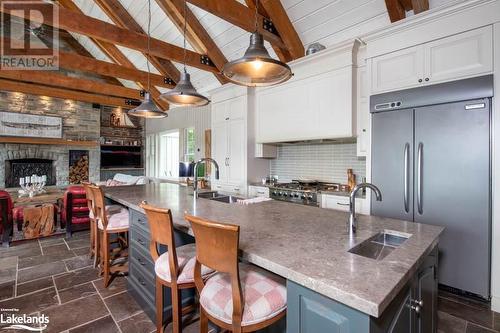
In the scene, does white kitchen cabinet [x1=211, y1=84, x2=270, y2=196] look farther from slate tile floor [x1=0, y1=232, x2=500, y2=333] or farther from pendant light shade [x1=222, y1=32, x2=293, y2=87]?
slate tile floor [x1=0, y1=232, x2=500, y2=333]

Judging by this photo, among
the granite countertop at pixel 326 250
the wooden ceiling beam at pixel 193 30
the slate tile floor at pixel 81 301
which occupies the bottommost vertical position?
the slate tile floor at pixel 81 301

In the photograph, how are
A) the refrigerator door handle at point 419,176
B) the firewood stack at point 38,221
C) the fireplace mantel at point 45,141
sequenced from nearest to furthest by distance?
the refrigerator door handle at point 419,176, the firewood stack at point 38,221, the fireplace mantel at point 45,141

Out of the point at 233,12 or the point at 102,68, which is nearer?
the point at 233,12

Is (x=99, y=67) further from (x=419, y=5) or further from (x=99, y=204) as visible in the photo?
(x=419, y=5)

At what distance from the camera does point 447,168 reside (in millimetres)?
2307

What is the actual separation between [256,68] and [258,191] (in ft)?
8.55

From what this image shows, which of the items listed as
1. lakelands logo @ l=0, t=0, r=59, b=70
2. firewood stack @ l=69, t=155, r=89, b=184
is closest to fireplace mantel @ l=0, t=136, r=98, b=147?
firewood stack @ l=69, t=155, r=89, b=184

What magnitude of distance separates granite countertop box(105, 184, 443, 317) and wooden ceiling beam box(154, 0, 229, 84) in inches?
136

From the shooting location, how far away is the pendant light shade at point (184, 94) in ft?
8.43

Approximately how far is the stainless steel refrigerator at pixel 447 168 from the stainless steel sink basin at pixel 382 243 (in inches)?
50.9

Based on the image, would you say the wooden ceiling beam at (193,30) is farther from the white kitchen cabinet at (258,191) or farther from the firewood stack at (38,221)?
the firewood stack at (38,221)

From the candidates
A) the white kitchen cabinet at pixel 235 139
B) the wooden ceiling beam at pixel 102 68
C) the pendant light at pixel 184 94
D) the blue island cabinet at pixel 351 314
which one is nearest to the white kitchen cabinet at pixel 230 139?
the white kitchen cabinet at pixel 235 139

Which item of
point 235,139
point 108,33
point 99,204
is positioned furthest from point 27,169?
point 99,204

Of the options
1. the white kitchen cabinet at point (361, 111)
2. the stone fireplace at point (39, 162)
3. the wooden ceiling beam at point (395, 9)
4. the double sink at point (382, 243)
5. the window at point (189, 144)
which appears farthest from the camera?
the window at point (189, 144)
